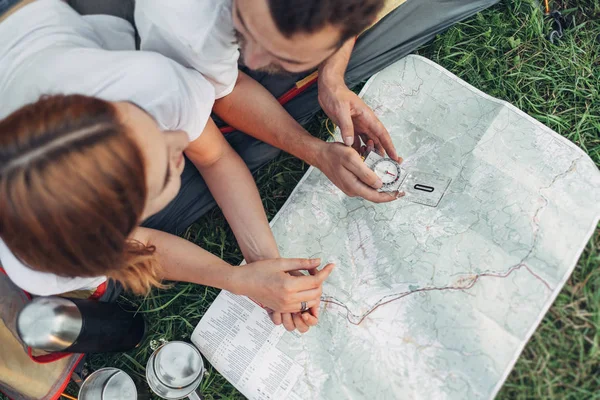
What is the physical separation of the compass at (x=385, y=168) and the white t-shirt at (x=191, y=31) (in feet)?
1.53

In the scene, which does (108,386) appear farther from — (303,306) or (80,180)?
(80,180)

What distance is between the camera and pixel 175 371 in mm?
1507

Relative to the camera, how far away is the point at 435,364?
1346mm

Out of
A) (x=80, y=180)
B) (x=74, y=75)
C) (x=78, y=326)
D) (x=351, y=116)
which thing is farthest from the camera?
(x=351, y=116)

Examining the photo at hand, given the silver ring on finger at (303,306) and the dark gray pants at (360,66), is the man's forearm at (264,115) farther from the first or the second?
the silver ring on finger at (303,306)

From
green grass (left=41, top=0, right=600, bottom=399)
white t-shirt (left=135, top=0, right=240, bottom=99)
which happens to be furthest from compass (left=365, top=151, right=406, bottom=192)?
white t-shirt (left=135, top=0, right=240, bottom=99)

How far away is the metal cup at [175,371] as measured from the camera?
1.48 metres

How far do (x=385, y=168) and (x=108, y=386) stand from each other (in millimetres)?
1015

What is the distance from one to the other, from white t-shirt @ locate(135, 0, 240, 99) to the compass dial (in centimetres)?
49

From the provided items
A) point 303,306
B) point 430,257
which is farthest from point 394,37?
point 303,306

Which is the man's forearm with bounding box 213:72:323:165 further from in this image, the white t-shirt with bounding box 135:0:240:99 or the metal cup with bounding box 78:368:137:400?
the metal cup with bounding box 78:368:137:400

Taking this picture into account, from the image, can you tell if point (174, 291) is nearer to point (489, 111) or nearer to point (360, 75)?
point (360, 75)

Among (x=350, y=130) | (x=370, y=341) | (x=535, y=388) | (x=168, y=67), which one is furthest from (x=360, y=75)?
(x=535, y=388)

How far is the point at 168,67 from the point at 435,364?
979 millimetres
